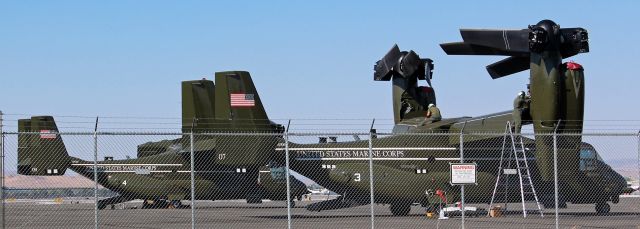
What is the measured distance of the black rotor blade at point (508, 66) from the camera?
31.5 m

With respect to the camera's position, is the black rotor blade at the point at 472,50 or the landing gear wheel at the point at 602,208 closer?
the black rotor blade at the point at 472,50

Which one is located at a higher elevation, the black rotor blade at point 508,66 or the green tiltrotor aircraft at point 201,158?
Answer: the black rotor blade at point 508,66

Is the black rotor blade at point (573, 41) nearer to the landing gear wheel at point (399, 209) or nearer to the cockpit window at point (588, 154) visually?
the cockpit window at point (588, 154)

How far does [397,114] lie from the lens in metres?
34.9

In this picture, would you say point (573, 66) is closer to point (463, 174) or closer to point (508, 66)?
point (508, 66)

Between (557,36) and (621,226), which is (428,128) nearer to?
(557,36)

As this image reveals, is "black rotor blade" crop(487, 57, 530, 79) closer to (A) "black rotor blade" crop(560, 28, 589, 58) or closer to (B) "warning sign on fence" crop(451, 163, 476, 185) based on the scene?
(A) "black rotor blade" crop(560, 28, 589, 58)

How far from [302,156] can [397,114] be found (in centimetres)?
537

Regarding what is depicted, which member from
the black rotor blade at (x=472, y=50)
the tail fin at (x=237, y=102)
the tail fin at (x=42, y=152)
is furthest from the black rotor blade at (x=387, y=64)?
the tail fin at (x=42, y=152)

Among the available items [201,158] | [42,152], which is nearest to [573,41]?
[201,158]

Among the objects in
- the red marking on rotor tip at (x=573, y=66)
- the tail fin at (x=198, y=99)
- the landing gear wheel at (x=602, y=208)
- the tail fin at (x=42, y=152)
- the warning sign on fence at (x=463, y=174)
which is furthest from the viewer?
the tail fin at (x=198, y=99)

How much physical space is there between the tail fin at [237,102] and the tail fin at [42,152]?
30.7 feet

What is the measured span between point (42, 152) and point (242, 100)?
1136 cm

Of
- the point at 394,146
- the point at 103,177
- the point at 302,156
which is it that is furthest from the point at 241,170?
the point at 103,177
